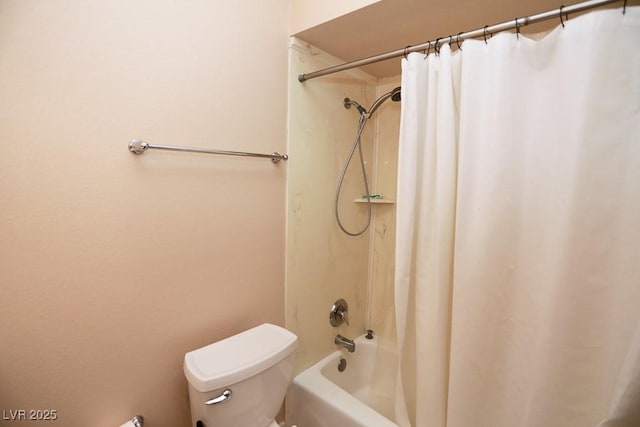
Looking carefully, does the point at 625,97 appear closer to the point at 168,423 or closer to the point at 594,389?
the point at 594,389

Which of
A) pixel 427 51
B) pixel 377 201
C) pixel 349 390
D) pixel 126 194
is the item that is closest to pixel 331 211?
pixel 377 201

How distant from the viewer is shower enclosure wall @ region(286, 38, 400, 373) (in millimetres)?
1512

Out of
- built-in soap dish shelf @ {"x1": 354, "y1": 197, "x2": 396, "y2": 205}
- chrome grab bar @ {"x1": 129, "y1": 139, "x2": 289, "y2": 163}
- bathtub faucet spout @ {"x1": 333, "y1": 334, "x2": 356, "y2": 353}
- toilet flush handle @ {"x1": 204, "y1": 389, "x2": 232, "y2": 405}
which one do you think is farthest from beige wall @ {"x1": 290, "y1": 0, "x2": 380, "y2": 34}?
bathtub faucet spout @ {"x1": 333, "y1": 334, "x2": 356, "y2": 353}

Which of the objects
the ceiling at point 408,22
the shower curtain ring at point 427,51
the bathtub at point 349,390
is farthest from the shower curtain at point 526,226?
the bathtub at point 349,390

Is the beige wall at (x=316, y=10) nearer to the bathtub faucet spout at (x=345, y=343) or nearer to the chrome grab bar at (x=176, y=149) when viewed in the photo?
the chrome grab bar at (x=176, y=149)

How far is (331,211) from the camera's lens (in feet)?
5.59

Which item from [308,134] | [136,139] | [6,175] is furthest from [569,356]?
[6,175]

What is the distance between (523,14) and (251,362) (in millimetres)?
1694

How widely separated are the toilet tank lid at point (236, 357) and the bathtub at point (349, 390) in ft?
1.36

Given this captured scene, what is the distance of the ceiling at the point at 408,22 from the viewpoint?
3.66ft

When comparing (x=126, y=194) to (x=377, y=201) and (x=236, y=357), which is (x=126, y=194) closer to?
(x=236, y=357)

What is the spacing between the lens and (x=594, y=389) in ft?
2.96

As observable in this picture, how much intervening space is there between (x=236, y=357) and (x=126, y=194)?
0.69 metres

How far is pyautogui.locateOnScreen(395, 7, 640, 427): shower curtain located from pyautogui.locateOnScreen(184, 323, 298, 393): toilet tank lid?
526 mm
